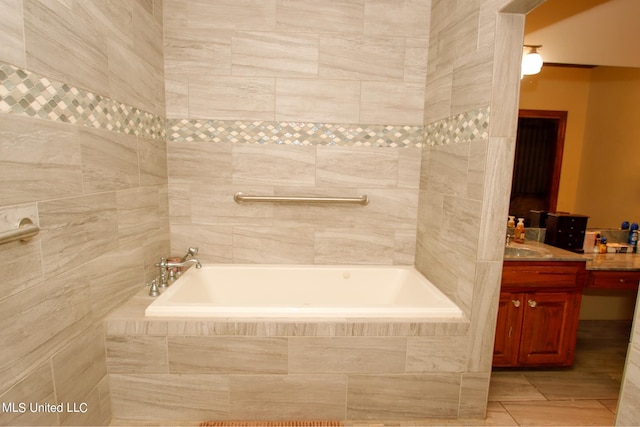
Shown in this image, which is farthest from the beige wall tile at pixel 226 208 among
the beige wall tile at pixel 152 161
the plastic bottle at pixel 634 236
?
the plastic bottle at pixel 634 236

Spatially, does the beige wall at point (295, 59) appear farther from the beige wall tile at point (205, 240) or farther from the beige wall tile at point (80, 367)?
the beige wall tile at point (80, 367)

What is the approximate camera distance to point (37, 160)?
118 centimetres

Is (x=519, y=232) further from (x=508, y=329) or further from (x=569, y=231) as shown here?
(x=508, y=329)

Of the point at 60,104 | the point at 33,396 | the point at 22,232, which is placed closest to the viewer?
the point at 22,232

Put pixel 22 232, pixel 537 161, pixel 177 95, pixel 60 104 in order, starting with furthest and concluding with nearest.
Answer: pixel 537 161
pixel 177 95
pixel 60 104
pixel 22 232

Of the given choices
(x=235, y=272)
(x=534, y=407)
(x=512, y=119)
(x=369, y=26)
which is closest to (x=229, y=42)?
(x=369, y=26)

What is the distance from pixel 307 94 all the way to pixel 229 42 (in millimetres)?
614

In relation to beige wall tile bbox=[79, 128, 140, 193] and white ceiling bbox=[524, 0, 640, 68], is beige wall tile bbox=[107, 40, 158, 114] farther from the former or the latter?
white ceiling bbox=[524, 0, 640, 68]

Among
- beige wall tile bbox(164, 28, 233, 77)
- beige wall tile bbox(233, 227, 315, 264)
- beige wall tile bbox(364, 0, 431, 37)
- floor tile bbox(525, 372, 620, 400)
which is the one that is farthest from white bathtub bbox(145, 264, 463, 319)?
beige wall tile bbox(364, 0, 431, 37)

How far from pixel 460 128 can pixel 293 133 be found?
1.08 metres

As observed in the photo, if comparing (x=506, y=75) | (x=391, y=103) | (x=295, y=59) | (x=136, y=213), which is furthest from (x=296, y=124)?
(x=506, y=75)

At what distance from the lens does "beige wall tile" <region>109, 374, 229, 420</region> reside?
1.65 m

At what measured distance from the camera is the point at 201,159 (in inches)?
90.4

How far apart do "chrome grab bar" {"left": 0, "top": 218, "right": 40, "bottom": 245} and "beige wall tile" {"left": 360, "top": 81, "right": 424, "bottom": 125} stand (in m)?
1.88
